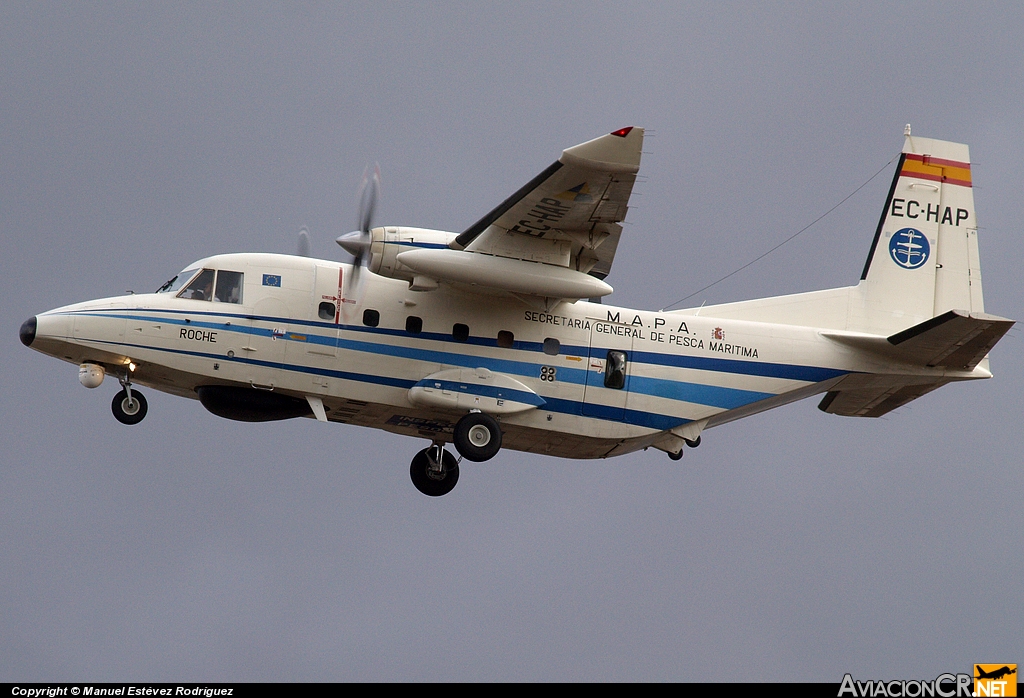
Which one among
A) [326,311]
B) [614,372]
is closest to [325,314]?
[326,311]

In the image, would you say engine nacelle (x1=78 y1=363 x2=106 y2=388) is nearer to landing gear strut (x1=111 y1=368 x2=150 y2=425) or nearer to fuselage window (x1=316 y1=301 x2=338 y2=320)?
landing gear strut (x1=111 y1=368 x2=150 y2=425)

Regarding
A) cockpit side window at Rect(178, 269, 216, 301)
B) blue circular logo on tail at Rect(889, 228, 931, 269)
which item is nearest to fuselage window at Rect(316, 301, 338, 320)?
cockpit side window at Rect(178, 269, 216, 301)

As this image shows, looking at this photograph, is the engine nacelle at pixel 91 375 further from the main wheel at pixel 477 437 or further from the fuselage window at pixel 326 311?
the main wheel at pixel 477 437

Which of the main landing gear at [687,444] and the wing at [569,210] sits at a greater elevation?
the wing at [569,210]

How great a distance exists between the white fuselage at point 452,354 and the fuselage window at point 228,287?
103mm

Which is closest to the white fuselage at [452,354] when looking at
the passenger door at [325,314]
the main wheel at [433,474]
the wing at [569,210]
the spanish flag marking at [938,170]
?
the passenger door at [325,314]

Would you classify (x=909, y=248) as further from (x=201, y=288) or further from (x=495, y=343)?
(x=201, y=288)

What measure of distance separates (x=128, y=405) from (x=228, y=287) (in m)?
2.07

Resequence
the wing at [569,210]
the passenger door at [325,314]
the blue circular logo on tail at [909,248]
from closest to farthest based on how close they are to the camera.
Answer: the wing at [569,210], the passenger door at [325,314], the blue circular logo on tail at [909,248]

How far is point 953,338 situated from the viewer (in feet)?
56.2

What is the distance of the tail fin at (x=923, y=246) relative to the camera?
752 inches

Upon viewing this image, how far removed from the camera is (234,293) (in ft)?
54.7

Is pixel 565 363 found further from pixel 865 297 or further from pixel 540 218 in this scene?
pixel 865 297

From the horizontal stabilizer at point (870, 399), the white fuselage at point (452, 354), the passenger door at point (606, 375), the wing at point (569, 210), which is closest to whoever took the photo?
the wing at point (569, 210)
